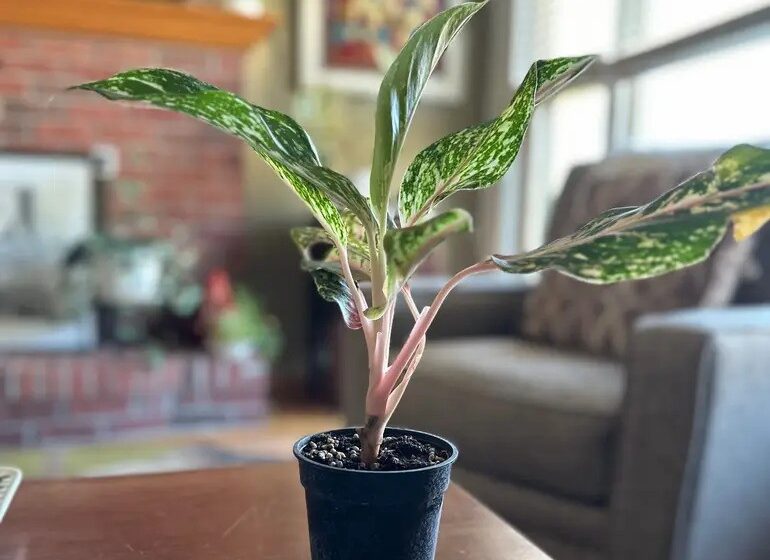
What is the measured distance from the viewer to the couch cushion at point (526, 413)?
45.0 inches

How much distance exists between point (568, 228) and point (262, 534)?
4.10ft

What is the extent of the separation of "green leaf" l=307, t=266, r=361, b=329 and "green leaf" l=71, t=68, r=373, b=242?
46mm

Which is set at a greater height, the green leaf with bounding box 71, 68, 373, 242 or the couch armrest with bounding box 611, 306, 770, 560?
the green leaf with bounding box 71, 68, 373, 242

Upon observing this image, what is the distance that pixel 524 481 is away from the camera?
1.24 meters

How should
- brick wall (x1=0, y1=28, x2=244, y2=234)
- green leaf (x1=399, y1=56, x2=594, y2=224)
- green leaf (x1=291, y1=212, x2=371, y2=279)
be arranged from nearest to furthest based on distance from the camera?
green leaf (x1=399, y1=56, x2=594, y2=224) < green leaf (x1=291, y1=212, x2=371, y2=279) < brick wall (x1=0, y1=28, x2=244, y2=234)

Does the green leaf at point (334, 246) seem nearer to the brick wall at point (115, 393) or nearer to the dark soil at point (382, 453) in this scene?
the dark soil at point (382, 453)

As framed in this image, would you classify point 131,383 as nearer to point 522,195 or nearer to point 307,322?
point 307,322

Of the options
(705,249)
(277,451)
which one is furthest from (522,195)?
(705,249)

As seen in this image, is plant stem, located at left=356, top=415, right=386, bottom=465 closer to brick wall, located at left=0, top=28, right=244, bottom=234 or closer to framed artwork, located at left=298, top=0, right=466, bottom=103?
brick wall, located at left=0, top=28, right=244, bottom=234

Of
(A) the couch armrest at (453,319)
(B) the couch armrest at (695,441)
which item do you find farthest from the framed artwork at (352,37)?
(B) the couch armrest at (695,441)

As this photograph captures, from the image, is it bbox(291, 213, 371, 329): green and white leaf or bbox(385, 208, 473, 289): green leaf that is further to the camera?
bbox(291, 213, 371, 329): green and white leaf

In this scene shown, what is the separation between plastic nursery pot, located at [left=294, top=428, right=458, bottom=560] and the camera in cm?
46

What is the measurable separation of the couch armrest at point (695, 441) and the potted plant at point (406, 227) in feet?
1.95

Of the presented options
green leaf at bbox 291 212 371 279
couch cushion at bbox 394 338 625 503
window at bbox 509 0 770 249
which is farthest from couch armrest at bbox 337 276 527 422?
green leaf at bbox 291 212 371 279
